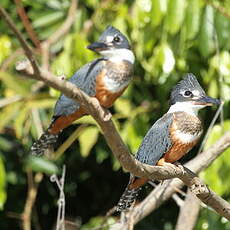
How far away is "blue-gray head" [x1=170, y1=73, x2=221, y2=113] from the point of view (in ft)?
9.59

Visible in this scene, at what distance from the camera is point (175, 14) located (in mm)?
3939

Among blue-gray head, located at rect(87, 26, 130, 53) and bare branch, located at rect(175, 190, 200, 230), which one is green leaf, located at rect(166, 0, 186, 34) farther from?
bare branch, located at rect(175, 190, 200, 230)

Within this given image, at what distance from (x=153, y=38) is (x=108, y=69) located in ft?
3.66

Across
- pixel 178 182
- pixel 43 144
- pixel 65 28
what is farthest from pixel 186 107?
pixel 65 28

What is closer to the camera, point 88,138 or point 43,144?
point 43,144

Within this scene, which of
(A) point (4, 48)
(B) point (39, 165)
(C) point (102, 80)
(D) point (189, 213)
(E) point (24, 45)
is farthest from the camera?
(A) point (4, 48)

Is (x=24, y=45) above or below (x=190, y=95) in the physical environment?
above

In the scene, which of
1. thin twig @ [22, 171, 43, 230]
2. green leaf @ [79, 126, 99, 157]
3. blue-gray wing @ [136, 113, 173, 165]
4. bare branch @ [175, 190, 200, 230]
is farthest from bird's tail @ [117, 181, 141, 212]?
thin twig @ [22, 171, 43, 230]

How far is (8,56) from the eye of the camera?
4.39 m

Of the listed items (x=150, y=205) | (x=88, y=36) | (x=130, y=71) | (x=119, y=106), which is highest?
(x=130, y=71)

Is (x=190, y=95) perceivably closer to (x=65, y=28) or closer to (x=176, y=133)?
(x=176, y=133)

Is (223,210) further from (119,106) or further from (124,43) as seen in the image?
(119,106)

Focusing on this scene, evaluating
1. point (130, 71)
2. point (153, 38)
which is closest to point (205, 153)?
point (130, 71)

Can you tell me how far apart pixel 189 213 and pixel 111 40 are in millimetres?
1052
